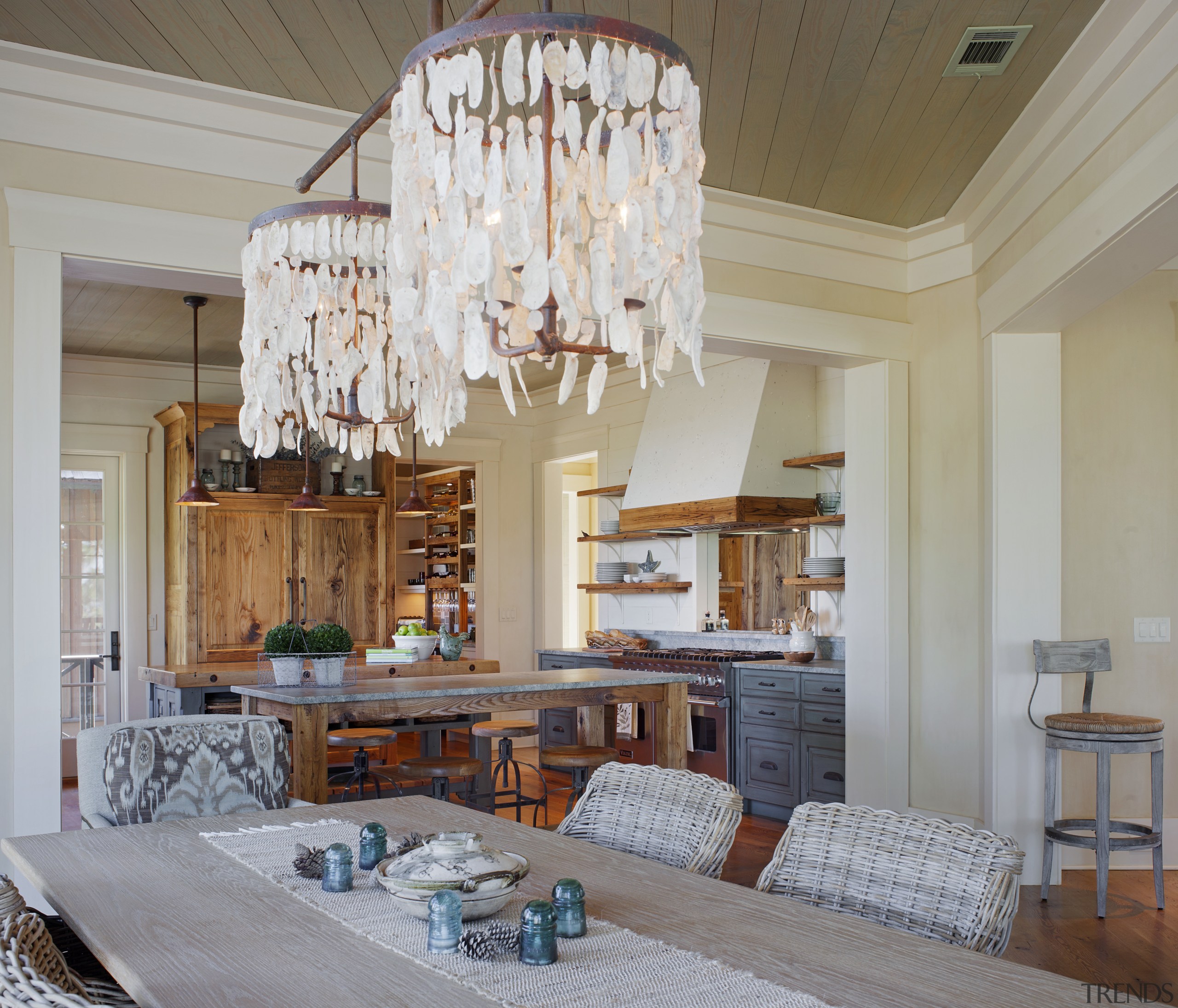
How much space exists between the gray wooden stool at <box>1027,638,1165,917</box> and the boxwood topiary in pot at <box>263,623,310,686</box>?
3.07 meters

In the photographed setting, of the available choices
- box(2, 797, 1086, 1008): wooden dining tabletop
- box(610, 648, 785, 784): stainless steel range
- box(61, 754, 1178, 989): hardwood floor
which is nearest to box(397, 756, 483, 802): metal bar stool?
box(61, 754, 1178, 989): hardwood floor

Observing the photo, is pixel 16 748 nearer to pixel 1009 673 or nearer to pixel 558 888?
pixel 558 888

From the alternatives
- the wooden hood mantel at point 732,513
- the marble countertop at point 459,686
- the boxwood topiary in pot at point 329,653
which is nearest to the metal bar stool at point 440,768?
the marble countertop at point 459,686

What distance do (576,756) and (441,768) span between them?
0.61 meters

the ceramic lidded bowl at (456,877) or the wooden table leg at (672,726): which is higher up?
the ceramic lidded bowl at (456,877)

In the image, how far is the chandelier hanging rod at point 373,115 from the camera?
65.8 inches

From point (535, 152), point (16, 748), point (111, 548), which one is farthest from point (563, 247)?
point (111, 548)

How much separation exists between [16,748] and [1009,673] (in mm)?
3780

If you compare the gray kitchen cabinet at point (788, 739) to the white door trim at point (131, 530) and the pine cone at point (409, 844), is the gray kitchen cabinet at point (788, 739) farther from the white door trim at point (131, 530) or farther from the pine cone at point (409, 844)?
the white door trim at point (131, 530)

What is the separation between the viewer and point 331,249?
7.08 feet

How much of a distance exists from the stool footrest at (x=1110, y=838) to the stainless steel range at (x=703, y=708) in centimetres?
212

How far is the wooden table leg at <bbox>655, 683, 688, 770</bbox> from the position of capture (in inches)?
196

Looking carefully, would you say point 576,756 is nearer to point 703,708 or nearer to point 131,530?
point 703,708

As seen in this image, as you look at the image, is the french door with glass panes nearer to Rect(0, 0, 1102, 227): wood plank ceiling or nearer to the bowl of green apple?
the bowl of green apple
